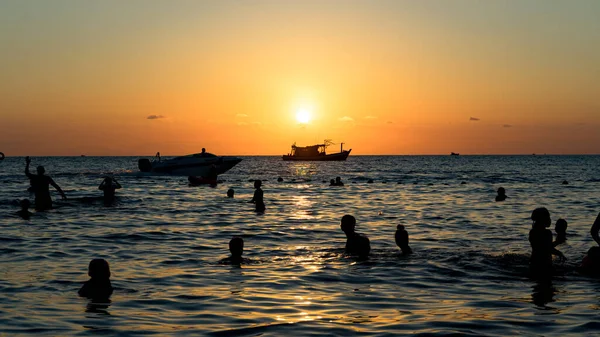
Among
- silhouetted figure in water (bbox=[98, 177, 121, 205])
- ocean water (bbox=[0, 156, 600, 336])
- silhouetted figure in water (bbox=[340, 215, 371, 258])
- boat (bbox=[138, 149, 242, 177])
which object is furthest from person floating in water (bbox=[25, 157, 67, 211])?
boat (bbox=[138, 149, 242, 177])

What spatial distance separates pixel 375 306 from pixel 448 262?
16.4 ft

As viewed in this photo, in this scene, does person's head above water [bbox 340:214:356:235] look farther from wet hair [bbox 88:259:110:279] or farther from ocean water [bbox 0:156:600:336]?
wet hair [bbox 88:259:110:279]

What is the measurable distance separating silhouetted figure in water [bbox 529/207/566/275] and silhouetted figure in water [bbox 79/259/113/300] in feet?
26.7

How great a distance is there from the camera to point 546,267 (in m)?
13.1

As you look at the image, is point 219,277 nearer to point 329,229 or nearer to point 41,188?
point 329,229

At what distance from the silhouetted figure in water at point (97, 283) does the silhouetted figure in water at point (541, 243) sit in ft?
26.7

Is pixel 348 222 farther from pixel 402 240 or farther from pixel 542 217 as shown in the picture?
pixel 542 217

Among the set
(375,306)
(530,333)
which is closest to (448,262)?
(375,306)

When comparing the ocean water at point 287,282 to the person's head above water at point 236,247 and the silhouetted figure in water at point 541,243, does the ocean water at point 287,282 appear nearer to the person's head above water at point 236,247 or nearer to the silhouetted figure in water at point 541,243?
the silhouetted figure in water at point 541,243

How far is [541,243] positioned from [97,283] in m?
8.62

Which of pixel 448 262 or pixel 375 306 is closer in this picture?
pixel 375 306

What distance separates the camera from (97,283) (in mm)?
11320

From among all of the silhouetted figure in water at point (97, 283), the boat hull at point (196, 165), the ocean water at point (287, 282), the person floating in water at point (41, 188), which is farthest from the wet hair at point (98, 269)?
the boat hull at point (196, 165)

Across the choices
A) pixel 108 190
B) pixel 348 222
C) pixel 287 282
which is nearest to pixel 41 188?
pixel 108 190
